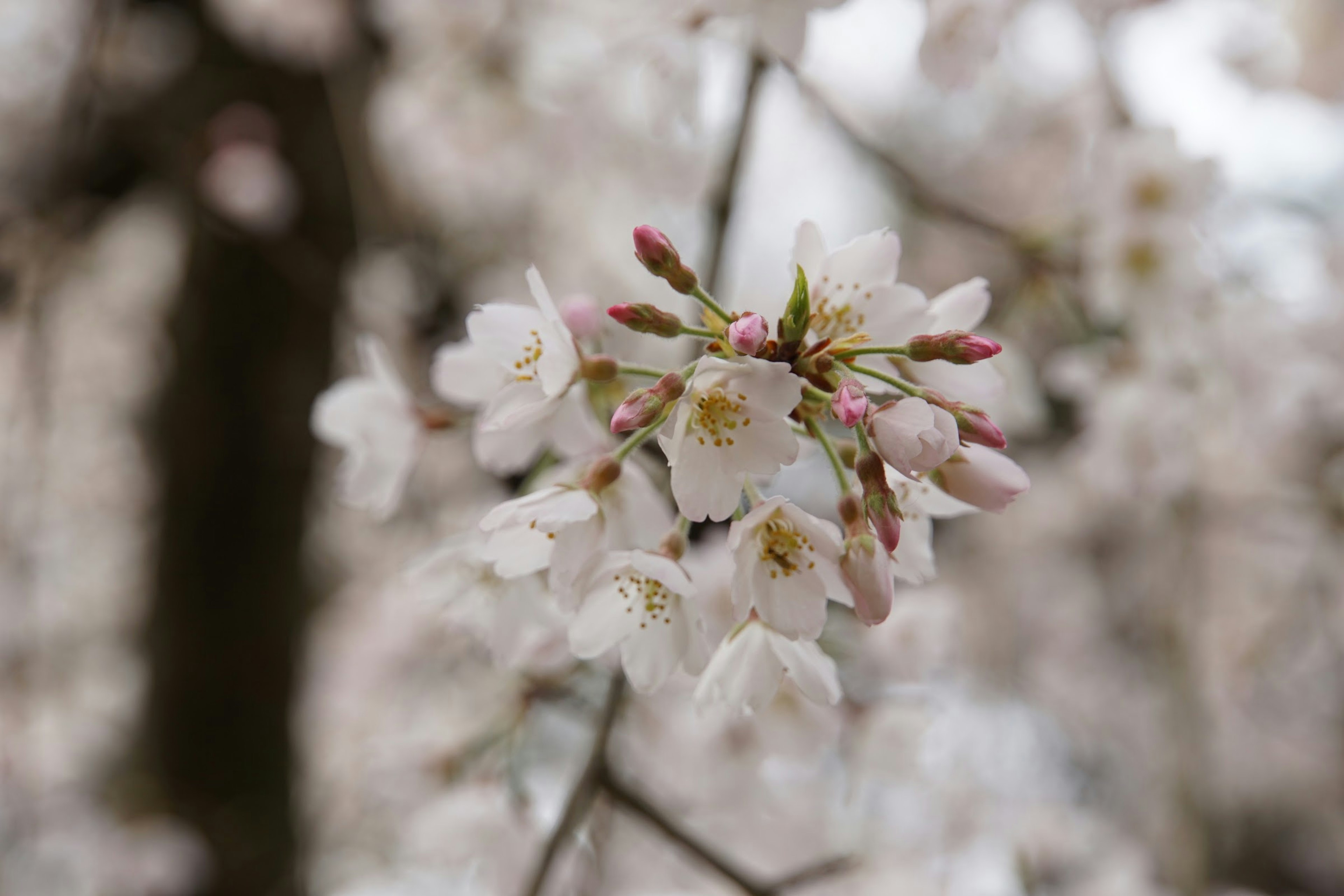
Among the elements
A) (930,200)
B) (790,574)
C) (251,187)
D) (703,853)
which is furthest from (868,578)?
(251,187)

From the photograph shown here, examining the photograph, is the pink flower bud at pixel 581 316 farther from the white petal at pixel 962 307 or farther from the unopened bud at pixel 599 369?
the white petal at pixel 962 307

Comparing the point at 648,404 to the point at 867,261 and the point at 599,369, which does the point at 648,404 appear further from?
the point at 867,261

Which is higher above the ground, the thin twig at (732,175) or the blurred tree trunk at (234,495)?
the thin twig at (732,175)

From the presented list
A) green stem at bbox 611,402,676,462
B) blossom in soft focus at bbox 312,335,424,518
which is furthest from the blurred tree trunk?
green stem at bbox 611,402,676,462

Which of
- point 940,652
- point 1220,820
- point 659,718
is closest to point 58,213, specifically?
point 659,718

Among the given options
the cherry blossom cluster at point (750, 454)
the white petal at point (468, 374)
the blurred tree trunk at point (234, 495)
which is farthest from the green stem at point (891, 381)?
the blurred tree trunk at point (234, 495)
